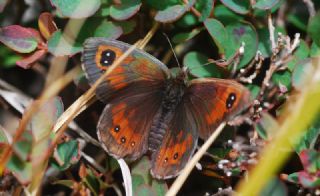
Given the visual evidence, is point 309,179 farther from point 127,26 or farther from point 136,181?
point 127,26

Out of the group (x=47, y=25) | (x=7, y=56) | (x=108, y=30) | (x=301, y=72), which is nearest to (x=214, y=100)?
(x=301, y=72)

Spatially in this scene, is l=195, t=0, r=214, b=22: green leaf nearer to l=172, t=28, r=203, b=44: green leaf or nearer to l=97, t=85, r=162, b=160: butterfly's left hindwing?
l=172, t=28, r=203, b=44: green leaf

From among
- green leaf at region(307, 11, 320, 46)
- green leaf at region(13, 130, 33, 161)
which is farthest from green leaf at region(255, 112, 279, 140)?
green leaf at region(13, 130, 33, 161)

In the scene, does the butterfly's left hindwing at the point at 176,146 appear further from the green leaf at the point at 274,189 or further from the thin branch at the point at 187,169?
the green leaf at the point at 274,189

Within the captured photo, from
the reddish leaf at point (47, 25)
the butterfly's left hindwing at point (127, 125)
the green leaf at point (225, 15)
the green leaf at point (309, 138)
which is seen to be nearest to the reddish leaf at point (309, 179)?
the green leaf at point (309, 138)

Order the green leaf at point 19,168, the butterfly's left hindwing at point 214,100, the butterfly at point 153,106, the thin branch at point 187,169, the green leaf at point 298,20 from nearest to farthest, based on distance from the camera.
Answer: the thin branch at point 187,169 < the green leaf at point 19,168 < the butterfly's left hindwing at point 214,100 < the butterfly at point 153,106 < the green leaf at point 298,20

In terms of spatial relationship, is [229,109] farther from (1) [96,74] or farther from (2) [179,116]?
(1) [96,74]
